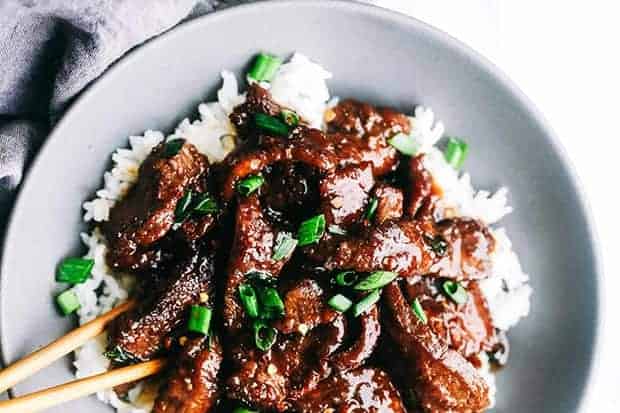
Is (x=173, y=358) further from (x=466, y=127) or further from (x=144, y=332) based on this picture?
(x=466, y=127)

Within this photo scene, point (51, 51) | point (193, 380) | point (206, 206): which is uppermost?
point (51, 51)

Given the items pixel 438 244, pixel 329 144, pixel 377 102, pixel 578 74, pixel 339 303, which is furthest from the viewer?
pixel 578 74

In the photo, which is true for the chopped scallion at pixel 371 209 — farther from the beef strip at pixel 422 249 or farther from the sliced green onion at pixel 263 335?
the sliced green onion at pixel 263 335

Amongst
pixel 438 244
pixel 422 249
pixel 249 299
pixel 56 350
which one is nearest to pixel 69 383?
pixel 56 350

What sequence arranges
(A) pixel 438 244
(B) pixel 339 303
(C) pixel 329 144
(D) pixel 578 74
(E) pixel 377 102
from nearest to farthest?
(B) pixel 339 303, (C) pixel 329 144, (A) pixel 438 244, (E) pixel 377 102, (D) pixel 578 74

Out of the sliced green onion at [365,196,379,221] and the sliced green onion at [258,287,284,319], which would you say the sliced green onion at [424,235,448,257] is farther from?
the sliced green onion at [258,287,284,319]

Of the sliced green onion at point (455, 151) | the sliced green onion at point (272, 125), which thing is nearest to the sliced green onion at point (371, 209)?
the sliced green onion at point (272, 125)

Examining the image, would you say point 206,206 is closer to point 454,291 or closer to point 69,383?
point 69,383
